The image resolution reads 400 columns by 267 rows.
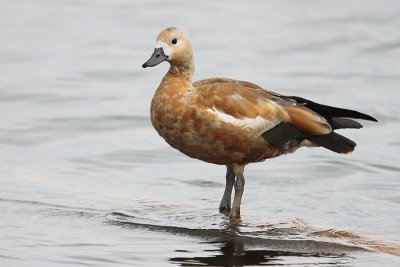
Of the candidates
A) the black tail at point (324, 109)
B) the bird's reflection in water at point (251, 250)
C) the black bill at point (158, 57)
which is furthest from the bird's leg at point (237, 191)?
the black bill at point (158, 57)

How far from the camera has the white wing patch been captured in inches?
333

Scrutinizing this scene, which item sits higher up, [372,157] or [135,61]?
[135,61]

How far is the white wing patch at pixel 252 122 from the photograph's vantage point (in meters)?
8.47

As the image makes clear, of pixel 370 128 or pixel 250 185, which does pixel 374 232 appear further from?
pixel 370 128

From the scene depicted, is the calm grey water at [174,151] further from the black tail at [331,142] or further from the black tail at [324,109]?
the black tail at [324,109]

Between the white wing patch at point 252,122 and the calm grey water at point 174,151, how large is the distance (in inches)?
36.6

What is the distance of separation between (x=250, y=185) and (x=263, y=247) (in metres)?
2.60

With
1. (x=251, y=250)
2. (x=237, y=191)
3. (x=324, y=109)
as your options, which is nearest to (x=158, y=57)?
(x=237, y=191)

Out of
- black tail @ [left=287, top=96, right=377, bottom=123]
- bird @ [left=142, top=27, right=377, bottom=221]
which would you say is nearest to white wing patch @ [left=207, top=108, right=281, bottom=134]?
bird @ [left=142, top=27, right=377, bottom=221]

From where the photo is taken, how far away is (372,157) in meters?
11.7

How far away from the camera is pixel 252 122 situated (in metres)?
8.59

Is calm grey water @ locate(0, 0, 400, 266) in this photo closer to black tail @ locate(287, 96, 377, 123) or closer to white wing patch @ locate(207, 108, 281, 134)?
white wing patch @ locate(207, 108, 281, 134)

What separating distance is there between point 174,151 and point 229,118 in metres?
3.75

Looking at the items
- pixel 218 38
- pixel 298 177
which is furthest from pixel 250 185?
pixel 218 38
